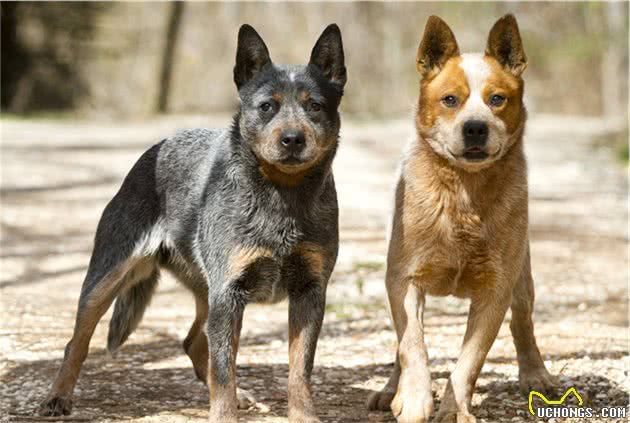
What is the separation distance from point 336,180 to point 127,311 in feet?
27.1

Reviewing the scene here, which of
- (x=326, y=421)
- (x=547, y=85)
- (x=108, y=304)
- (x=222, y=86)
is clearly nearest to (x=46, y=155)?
(x=108, y=304)

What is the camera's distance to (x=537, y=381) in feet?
17.4

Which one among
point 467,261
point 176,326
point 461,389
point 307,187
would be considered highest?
point 307,187

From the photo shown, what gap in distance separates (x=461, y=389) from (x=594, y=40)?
2005cm

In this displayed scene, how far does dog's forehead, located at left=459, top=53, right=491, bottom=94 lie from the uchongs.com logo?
1.62 metres

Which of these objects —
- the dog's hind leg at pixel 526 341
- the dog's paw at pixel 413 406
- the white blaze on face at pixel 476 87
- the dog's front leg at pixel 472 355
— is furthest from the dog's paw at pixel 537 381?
the white blaze on face at pixel 476 87

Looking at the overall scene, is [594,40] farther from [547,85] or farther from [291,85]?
[291,85]

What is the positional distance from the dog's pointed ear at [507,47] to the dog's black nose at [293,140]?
1.14 meters

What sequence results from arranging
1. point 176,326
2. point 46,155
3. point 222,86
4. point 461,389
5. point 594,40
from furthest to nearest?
point 222,86 → point 594,40 → point 46,155 → point 176,326 → point 461,389

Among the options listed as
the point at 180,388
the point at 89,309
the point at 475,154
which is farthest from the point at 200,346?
the point at 475,154

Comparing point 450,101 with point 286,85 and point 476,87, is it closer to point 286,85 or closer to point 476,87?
point 476,87

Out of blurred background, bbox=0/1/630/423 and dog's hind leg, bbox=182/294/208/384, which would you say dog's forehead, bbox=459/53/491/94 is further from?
dog's hind leg, bbox=182/294/208/384

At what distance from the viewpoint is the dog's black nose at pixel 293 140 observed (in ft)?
14.4

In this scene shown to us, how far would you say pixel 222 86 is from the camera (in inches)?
1075
